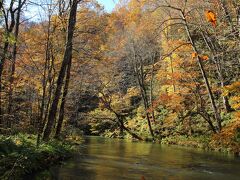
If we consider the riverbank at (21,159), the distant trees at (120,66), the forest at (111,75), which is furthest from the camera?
the distant trees at (120,66)

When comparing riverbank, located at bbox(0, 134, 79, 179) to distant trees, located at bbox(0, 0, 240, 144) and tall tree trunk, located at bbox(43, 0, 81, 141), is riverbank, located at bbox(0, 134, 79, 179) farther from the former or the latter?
tall tree trunk, located at bbox(43, 0, 81, 141)

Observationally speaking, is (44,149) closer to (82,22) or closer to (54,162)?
(54,162)

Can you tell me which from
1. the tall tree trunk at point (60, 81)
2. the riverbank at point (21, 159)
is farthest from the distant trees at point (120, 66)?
the riverbank at point (21, 159)

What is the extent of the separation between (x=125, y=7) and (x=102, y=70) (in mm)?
15997

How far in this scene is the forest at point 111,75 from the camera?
465 inches

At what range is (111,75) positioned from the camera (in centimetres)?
3216

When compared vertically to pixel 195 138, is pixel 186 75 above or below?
above

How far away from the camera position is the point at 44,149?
9773 mm

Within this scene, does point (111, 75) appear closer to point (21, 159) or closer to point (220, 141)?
point (220, 141)

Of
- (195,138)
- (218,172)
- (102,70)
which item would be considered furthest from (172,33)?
(218,172)

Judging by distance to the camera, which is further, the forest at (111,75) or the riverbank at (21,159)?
the forest at (111,75)

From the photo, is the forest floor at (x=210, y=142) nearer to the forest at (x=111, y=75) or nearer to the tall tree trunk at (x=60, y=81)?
the forest at (x=111, y=75)

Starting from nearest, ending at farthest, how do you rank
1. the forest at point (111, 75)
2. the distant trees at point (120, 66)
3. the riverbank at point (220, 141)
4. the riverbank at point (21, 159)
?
the riverbank at point (21, 159)
the forest at point (111, 75)
the distant trees at point (120, 66)
the riverbank at point (220, 141)

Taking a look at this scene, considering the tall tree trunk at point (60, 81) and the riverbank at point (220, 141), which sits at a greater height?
the tall tree trunk at point (60, 81)
